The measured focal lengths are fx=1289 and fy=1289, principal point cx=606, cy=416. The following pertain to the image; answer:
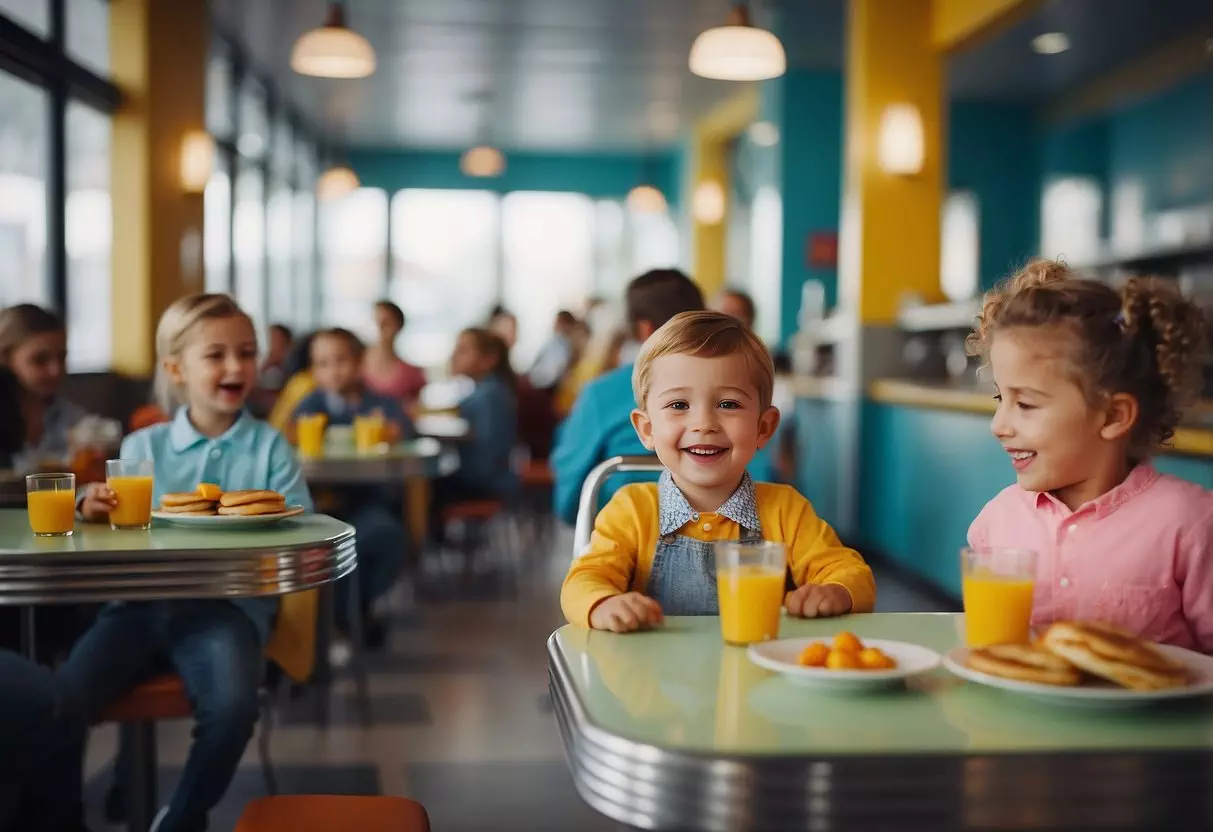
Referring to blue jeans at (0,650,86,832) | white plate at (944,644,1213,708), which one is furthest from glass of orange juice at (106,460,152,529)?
white plate at (944,644,1213,708)

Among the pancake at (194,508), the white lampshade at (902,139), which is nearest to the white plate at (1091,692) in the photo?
the pancake at (194,508)

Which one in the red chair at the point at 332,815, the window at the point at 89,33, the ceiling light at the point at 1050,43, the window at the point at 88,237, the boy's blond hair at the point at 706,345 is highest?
the ceiling light at the point at 1050,43

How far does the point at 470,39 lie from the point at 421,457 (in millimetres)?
5792

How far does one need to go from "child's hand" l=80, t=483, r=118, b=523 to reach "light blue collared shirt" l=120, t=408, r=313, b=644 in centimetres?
29

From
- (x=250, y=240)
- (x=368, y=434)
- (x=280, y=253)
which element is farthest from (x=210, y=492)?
(x=280, y=253)

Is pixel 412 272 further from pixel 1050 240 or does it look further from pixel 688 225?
pixel 1050 240

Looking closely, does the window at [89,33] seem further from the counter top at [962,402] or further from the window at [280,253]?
the counter top at [962,402]

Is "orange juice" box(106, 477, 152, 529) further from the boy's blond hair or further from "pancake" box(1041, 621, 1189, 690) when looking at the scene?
"pancake" box(1041, 621, 1189, 690)

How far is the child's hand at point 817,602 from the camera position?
5.32ft

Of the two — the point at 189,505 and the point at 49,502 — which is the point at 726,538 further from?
the point at 49,502

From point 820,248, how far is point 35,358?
272 inches

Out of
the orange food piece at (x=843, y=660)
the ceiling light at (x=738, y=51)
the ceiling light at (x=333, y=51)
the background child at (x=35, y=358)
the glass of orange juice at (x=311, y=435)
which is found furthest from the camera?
the ceiling light at (x=333, y=51)

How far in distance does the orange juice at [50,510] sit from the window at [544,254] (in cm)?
1333

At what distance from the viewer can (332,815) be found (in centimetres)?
165
